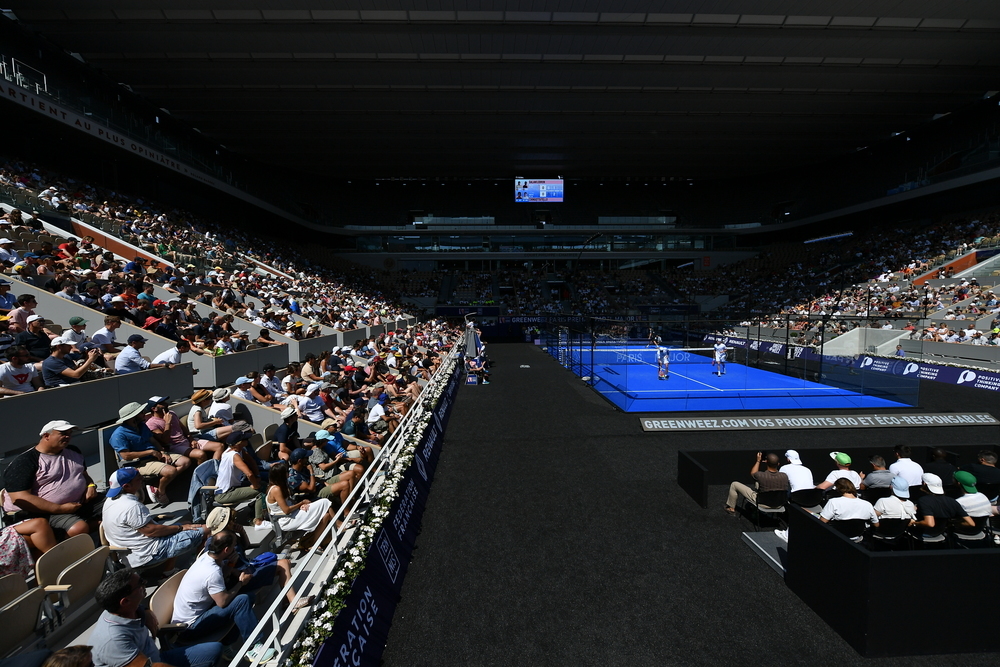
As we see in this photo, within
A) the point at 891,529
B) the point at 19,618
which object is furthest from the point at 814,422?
the point at 19,618

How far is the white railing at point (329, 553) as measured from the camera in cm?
358

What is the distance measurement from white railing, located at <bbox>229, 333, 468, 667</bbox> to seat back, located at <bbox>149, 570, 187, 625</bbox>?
0.78 metres

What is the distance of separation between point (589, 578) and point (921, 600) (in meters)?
3.49

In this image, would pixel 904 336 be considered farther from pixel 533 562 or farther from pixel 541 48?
pixel 533 562

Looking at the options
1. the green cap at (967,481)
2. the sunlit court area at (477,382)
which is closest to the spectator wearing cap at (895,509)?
the sunlit court area at (477,382)

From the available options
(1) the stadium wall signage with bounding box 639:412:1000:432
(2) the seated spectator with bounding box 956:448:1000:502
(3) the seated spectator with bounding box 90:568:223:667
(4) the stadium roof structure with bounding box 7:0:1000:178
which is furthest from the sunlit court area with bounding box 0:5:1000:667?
(2) the seated spectator with bounding box 956:448:1000:502

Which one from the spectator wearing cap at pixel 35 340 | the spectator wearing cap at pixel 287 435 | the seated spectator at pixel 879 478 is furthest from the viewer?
the spectator wearing cap at pixel 35 340

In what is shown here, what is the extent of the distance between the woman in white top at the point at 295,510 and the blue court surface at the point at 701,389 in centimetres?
1098

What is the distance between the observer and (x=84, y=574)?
424cm

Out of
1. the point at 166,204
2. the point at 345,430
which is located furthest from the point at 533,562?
the point at 166,204

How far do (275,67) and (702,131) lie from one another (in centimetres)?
3220

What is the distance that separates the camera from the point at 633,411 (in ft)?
49.2

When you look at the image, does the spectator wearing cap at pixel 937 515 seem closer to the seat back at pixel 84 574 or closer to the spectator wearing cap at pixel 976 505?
the spectator wearing cap at pixel 976 505

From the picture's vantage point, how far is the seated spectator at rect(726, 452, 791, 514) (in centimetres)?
740
